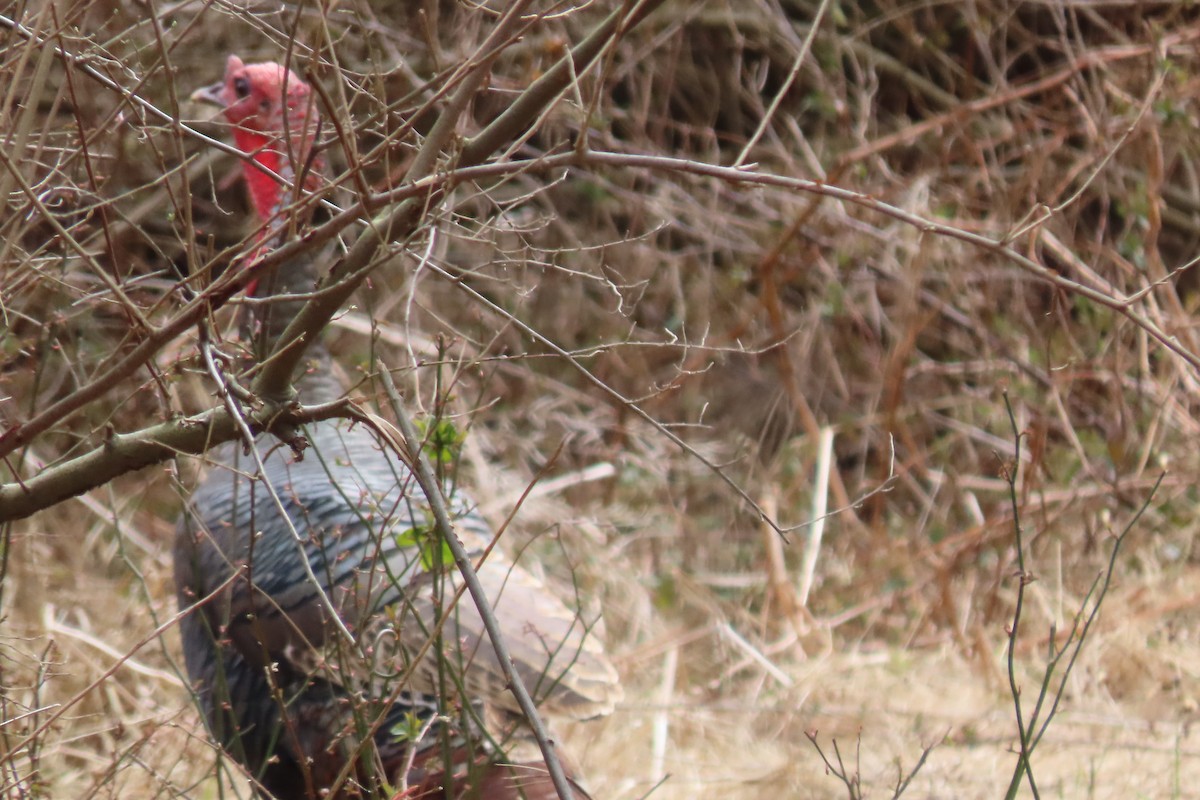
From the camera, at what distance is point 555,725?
3365mm

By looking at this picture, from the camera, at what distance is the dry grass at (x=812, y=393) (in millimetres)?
3443

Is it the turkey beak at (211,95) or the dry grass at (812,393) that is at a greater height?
the turkey beak at (211,95)

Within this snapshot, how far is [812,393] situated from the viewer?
5426mm

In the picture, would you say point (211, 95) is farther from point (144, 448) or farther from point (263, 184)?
point (144, 448)

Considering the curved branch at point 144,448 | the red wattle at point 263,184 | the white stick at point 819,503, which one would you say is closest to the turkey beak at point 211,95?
the red wattle at point 263,184

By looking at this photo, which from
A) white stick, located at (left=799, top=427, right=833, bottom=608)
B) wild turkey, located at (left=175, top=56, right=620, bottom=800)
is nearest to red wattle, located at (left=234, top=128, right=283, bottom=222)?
wild turkey, located at (left=175, top=56, right=620, bottom=800)

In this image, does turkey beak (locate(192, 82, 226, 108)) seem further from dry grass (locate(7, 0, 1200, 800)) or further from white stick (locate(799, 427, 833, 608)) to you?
white stick (locate(799, 427, 833, 608))

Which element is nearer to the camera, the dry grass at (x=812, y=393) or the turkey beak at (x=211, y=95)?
the turkey beak at (x=211, y=95)

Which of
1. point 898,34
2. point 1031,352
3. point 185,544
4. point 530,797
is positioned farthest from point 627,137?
point 530,797

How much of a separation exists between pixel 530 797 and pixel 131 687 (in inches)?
76.8

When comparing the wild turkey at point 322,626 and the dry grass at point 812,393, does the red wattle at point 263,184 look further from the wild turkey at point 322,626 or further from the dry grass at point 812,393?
the dry grass at point 812,393

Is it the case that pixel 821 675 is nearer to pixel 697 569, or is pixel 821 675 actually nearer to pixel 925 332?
pixel 697 569

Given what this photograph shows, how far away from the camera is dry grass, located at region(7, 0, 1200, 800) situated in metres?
3.44

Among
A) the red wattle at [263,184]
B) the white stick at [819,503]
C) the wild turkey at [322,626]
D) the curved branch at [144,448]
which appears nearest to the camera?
the curved branch at [144,448]
